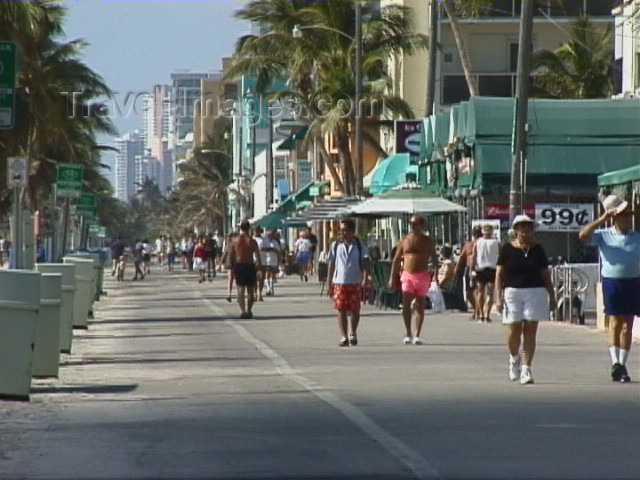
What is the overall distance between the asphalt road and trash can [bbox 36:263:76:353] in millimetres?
390

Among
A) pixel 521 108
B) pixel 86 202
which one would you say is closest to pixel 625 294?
pixel 521 108

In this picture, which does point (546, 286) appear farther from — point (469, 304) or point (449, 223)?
point (449, 223)

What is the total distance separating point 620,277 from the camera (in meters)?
17.4

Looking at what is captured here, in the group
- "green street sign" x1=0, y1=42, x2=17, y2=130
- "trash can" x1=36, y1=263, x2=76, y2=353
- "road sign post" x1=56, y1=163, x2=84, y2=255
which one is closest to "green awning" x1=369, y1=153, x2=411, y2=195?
"road sign post" x1=56, y1=163, x2=84, y2=255

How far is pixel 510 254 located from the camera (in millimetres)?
17688

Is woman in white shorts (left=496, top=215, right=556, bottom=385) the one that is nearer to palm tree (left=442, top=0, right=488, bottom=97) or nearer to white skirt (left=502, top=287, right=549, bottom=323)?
white skirt (left=502, top=287, right=549, bottom=323)

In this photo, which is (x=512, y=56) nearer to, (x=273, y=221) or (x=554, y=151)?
(x=273, y=221)

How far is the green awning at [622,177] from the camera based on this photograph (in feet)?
81.6

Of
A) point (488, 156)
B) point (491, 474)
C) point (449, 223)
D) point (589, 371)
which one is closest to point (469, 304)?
point (488, 156)

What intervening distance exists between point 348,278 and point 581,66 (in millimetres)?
35695

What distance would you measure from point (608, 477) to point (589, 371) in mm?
8877

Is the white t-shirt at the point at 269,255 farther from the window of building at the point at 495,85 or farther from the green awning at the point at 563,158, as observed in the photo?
the window of building at the point at 495,85

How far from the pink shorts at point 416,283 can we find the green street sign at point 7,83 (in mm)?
7291

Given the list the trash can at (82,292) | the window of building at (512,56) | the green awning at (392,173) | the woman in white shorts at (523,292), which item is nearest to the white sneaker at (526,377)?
the woman in white shorts at (523,292)
